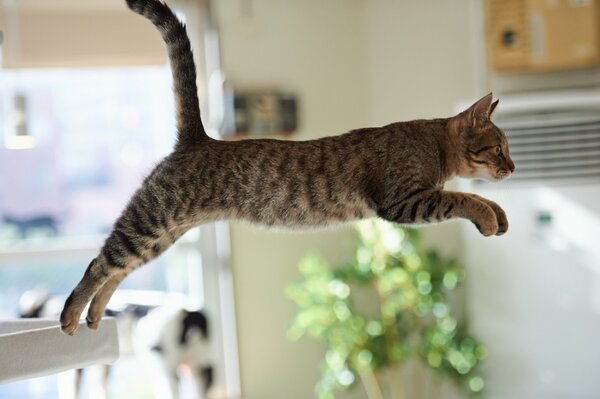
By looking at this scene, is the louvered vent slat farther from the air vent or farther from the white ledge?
the white ledge

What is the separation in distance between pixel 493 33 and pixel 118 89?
1.69 metres

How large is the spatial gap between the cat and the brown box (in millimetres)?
1903

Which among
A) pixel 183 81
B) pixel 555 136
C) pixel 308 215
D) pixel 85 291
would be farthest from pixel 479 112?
pixel 555 136

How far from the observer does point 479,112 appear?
5.98ft

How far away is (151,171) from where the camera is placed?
1929 millimetres

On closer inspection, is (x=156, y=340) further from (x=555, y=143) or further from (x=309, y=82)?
(x=555, y=143)

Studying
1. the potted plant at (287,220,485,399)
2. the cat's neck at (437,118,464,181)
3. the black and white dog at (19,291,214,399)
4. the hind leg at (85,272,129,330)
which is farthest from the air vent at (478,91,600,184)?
the hind leg at (85,272,129,330)

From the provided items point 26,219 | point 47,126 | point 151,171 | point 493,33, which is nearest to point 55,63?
point 47,126

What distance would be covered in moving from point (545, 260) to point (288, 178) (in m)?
2.01

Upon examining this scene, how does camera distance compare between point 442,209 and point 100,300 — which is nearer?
point 442,209

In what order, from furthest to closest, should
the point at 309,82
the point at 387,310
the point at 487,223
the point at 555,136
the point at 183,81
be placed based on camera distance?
the point at 309,82 → the point at 387,310 → the point at 555,136 → the point at 183,81 → the point at 487,223

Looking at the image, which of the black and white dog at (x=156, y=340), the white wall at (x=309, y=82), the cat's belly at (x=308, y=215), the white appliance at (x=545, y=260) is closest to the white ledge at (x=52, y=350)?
the cat's belly at (x=308, y=215)

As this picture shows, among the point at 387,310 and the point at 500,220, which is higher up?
the point at 500,220

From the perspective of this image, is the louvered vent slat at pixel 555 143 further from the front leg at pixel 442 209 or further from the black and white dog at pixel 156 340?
the front leg at pixel 442 209
